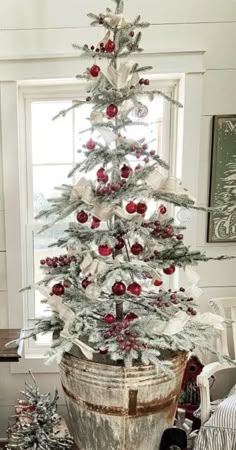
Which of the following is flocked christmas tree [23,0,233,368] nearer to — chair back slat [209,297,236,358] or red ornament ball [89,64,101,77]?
red ornament ball [89,64,101,77]

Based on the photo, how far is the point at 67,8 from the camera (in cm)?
200

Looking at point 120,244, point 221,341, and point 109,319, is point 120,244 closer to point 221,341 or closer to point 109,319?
point 109,319

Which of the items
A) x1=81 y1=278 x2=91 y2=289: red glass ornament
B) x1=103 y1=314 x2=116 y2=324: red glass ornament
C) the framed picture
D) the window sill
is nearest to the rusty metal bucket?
x1=103 y1=314 x2=116 y2=324: red glass ornament

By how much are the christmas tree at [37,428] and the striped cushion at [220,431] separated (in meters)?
0.58

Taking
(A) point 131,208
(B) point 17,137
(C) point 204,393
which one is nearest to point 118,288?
(A) point 131,208

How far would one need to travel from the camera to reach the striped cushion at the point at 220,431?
1740 mm

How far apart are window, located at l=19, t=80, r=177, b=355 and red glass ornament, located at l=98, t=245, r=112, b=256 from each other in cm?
97

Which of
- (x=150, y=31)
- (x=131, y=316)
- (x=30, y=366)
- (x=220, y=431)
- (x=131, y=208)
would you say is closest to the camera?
(x=131, y=208)

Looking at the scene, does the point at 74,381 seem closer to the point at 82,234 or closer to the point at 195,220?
the point at 82,234

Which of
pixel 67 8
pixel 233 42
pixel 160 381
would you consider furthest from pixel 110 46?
pixel 160 381

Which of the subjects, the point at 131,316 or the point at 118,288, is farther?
the point at 131,316

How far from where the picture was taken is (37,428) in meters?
1.76

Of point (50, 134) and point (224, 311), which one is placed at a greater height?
point (50, 134)

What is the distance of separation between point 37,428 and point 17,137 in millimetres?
1368
